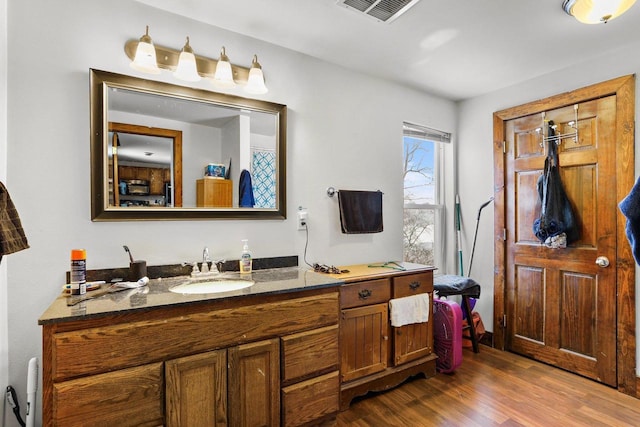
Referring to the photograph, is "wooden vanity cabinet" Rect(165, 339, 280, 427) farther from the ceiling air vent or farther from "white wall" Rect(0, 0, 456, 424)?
the ceiling air vent

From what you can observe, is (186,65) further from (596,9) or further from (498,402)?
(498,402)

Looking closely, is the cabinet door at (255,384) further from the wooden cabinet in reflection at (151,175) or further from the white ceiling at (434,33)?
the white ceiling at (434,33)

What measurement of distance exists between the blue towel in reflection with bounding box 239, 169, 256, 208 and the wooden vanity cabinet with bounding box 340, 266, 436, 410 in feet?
2.72

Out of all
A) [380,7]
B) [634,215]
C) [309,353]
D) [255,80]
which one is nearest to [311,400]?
[309,353]

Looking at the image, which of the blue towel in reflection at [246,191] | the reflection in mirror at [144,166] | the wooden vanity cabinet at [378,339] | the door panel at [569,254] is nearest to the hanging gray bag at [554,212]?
the door panel at [569,254]

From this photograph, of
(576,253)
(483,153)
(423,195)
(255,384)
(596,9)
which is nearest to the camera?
(255,384)

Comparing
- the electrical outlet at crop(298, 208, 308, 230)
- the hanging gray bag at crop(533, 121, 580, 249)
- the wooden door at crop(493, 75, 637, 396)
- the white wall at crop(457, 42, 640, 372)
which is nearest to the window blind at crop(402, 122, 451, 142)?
the white wall at crop(457, 42, 640, 372)

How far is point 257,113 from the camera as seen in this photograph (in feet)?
7.27

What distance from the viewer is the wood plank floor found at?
1.98 metres

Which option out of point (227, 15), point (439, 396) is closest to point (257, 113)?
point (227, 15)

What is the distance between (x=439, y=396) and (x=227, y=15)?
2.85 metres

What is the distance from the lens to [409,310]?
7.68 ft

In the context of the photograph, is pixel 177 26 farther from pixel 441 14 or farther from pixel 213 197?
pixel 441 14

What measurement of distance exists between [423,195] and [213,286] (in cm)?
240
